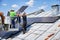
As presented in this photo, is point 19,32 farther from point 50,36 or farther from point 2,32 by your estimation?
point 50,36

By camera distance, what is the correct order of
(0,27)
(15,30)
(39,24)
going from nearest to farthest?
(0,27)
(15,30)
(39,24)

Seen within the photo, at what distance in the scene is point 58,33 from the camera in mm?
11500

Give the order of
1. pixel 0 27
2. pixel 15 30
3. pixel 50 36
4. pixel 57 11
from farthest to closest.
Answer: pixel 57 11, pixel 15 30, pixel 0 27, pixel 50 36

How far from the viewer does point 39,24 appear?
47.8 ft

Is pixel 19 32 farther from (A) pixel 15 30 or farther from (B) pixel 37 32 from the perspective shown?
(B) pixel 37 32

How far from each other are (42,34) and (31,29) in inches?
70.0

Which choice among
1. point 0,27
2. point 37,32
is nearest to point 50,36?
point 37,32

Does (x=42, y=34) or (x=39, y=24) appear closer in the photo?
(x=42, y=34)

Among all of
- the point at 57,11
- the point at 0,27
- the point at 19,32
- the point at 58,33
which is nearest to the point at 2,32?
the point at 0,27

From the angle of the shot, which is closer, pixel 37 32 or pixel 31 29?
pixel 37 32

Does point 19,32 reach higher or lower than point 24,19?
lower

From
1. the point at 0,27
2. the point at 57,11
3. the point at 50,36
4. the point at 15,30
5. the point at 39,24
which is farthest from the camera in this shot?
the point at 57,11

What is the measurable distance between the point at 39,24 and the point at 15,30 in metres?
2.30

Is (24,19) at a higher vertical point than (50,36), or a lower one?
higher
